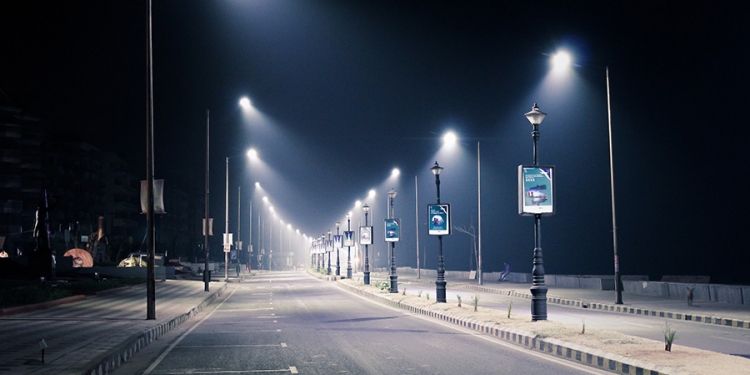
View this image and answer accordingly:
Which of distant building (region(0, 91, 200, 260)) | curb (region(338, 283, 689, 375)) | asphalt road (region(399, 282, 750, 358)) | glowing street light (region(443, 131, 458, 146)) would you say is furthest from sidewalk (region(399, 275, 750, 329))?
distant building (region(0, 91, 200, 260))

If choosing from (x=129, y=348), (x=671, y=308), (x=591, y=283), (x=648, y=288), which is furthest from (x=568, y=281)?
(x=129, y=348)

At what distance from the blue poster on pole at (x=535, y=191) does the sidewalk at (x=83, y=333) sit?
1079 centimetres

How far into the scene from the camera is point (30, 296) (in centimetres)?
3047

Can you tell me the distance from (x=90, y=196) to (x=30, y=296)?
4288 inches

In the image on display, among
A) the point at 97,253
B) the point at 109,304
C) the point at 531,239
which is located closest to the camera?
the point at 109,304

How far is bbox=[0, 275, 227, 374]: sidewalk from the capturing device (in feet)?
45.6

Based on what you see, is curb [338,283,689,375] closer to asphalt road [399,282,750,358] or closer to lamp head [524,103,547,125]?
asphalt road [399,282,750,358]

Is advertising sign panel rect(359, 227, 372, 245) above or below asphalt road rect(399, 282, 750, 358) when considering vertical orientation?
above

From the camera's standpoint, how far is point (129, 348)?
17.3 m

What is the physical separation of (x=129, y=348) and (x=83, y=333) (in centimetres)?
330

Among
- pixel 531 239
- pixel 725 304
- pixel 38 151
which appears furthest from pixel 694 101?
pixel 38 151

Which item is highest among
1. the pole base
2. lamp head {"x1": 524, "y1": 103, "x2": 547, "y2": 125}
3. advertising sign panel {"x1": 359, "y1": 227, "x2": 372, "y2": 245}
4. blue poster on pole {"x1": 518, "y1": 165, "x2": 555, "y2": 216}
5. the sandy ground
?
lamp head {"x1": 524, "y1": 103, "x2": 547, "y2": 125}

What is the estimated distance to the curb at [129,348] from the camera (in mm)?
14070

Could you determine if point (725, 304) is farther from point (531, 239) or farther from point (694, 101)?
point (531, 239)
